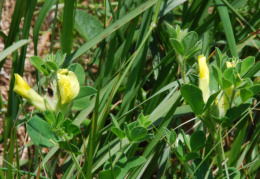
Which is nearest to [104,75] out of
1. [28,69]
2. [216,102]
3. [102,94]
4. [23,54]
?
[102,94]

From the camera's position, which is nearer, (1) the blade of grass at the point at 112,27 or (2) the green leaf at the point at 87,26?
(1) the blade of grass at the point at 112,27

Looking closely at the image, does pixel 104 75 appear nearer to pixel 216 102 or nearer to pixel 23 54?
pixel 23 54

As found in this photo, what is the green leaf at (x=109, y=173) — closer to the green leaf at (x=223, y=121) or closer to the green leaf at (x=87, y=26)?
the green leaf at (x=223, y=121)

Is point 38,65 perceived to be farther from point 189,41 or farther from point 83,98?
point 189,41

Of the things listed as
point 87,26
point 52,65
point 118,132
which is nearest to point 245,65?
point 118,132

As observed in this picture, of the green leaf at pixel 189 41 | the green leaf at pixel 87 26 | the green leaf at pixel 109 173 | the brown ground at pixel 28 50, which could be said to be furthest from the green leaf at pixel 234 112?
the brown ground at pixel 28 50

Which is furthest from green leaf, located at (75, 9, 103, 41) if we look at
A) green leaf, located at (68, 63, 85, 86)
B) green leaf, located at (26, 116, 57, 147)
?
green leaf, located at (26, 116, 57, 147)

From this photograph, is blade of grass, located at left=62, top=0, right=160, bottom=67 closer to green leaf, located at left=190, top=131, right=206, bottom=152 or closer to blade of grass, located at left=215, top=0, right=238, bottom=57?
blade of grass, located at left=215, top=0, right=238, bottom=57
